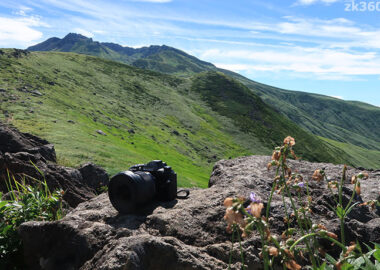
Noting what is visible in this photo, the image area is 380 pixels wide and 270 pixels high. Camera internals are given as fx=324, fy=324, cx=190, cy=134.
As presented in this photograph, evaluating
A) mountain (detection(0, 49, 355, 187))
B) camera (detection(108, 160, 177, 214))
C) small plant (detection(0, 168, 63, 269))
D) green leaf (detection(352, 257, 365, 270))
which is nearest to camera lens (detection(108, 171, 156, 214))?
camera (detection(108, 160, 177, 214))

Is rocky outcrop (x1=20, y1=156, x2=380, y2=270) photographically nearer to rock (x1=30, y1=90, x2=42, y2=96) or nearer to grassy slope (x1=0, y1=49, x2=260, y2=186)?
grassy slope (x1=0, y1=49, x2=260, y2=186)

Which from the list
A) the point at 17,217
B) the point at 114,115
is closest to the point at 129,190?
the point at 17,217

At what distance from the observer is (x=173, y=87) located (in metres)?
150

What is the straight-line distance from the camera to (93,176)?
65.4ft

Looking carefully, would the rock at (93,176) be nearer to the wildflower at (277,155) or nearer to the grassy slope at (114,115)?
the grassy slope at (114,115)

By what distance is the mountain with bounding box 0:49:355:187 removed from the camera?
133 ft

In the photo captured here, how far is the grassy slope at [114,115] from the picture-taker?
38966 millimetres

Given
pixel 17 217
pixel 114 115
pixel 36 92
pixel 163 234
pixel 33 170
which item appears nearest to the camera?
pixel 163 234

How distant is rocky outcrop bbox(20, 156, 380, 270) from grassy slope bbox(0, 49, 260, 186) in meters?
21.2

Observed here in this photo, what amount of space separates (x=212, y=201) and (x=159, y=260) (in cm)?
196

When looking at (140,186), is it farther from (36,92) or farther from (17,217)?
(36,92)

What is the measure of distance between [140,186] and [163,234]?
992 mm

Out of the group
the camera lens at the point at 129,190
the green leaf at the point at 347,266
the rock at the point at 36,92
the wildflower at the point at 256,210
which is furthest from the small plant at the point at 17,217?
the rock at the point at 36,92

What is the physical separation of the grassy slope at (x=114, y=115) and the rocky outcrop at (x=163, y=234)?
21.2 metres
